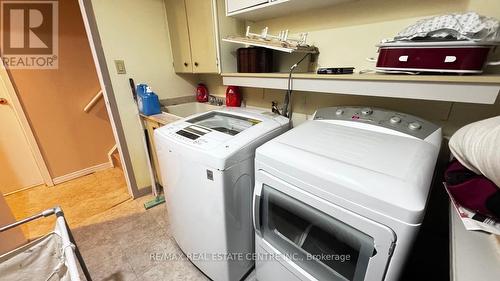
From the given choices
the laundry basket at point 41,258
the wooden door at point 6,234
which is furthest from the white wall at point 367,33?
the wooden door at point 6,234

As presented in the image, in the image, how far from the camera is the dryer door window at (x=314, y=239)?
714 mm

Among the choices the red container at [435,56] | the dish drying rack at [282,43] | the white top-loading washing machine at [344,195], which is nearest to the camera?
the white top-loading washing machine at [344,195]

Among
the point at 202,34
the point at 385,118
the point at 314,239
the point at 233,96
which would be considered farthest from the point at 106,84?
the point at 385,118

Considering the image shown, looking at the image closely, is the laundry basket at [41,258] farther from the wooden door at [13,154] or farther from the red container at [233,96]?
the wooden door at [13,154]

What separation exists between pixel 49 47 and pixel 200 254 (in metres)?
2.80

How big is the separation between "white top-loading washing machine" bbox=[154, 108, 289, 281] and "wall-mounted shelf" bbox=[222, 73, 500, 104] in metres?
0.38

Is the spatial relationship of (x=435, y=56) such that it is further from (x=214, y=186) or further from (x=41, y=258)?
(x=41, y=258)

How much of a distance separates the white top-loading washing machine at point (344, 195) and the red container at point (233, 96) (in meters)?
0.97

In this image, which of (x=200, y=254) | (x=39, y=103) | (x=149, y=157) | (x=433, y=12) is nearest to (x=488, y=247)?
(x=433, y=12)

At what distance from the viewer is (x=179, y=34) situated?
1964 millimetres

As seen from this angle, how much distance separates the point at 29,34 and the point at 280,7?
2699mm

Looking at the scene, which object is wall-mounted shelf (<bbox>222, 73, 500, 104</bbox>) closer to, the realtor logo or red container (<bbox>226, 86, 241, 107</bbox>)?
red container (<bbox>226, 86, 241, 107</bbox>)

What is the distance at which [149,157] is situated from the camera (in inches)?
85.5

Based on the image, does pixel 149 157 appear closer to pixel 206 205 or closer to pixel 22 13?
pixel 206 205
